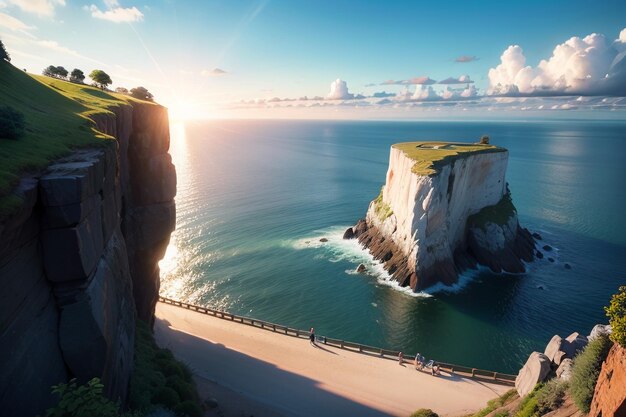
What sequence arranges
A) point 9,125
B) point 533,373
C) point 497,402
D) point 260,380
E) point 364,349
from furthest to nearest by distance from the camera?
point 364,349
point 260,380
point 497,402
point 533,373
point 9,125

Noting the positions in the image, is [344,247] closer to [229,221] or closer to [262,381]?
[229,221]

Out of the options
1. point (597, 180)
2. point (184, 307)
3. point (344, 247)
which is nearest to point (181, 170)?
point (344, 247)

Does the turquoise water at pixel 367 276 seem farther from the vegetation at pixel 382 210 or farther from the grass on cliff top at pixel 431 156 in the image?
the grass on cliff top at pixel 431 156

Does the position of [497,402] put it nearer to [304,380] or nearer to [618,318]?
→ [304,380]

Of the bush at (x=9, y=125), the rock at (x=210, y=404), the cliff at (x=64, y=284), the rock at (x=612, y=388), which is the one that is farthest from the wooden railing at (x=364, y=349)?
the bush at (x=9, y=125)

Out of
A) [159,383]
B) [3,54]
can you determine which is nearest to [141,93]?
[3,54]

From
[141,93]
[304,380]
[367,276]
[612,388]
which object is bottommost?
[304,380]
